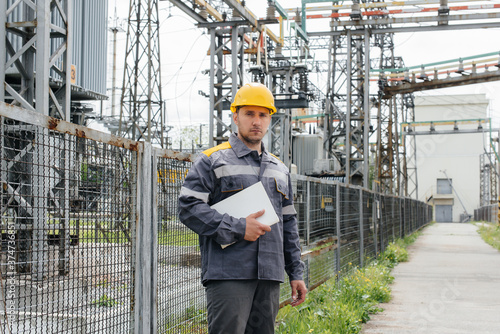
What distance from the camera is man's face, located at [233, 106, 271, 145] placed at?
357 cm

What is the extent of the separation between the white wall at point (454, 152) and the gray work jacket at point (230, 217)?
77214 millimetres

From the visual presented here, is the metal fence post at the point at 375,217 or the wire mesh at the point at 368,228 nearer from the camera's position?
the wire mesh at the point at 368,228

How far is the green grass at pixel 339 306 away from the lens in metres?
6.23

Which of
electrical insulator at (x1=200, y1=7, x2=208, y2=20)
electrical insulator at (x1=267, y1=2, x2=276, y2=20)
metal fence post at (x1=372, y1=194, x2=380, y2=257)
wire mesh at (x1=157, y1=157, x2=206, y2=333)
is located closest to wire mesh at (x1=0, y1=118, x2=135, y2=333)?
wire mesh at (x1=157, y1=157, x2=206, y2=333)

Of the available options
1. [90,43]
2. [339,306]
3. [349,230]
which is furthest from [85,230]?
[90,43]

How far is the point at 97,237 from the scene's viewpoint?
10.9 feet

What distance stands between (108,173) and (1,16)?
651 centimetres

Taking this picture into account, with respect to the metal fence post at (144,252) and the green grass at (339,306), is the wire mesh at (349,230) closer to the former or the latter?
the green grass at (339,306)

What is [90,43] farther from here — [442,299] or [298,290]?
[298,290]

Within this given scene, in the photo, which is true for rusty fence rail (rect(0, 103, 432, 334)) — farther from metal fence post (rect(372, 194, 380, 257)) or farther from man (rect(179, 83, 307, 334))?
metal fence post (rect(372, 194, 380, 257))

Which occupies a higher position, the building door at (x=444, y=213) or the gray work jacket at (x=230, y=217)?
the gray work jacket at (x=230, y=217)

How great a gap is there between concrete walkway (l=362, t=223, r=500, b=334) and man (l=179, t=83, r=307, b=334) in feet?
12.1

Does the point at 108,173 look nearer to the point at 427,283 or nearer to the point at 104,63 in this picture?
the point at 427,283

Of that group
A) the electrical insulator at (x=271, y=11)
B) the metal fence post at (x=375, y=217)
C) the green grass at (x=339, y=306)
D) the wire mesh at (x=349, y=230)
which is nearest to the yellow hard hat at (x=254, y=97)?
the green grass at (x=339, y=306)
